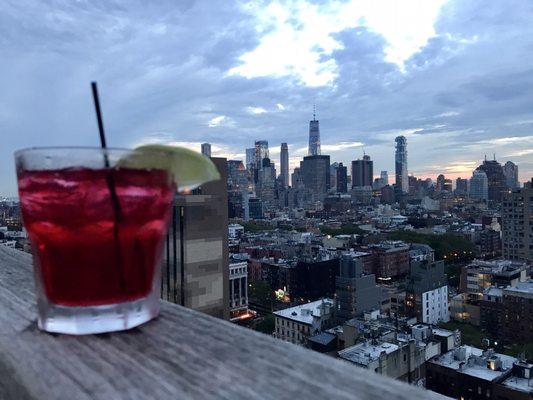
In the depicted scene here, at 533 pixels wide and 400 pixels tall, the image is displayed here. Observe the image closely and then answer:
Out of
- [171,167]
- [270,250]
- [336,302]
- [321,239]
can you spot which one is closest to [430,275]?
[336,302]

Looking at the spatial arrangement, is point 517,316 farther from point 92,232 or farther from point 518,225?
→ point 92,232

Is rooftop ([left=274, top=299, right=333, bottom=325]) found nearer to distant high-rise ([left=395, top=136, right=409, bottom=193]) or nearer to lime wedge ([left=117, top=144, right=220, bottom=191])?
lime wedge ([left=117, top=144, right=220, bottom=191])

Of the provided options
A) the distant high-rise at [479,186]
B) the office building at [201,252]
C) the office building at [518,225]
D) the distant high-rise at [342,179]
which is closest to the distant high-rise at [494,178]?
the distant high-rise at [479,186]

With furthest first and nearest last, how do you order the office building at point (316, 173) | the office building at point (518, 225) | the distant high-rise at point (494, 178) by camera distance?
the office building at point (316, 173) → the distant high-rise at point (494, 178) → the office building at point (518, 225)

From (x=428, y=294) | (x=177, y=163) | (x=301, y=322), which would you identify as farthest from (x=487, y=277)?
(x=177, y=163)

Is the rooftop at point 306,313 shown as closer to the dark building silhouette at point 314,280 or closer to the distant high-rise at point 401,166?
the dark building silhouette at point 314,280

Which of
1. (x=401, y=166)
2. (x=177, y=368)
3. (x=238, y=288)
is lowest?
(x=238, y=288)

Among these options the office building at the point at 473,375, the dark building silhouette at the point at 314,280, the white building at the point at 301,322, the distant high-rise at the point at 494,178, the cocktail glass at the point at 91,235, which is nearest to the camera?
the cocktail glass at the point at 91,235
